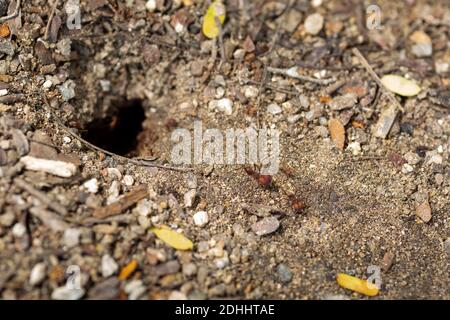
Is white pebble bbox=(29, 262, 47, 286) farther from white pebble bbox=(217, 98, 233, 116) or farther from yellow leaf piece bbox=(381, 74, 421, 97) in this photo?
yellow leaf piece bbox=(381, 74, 421, 97)

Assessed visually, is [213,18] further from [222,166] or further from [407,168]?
Result: [407,168]

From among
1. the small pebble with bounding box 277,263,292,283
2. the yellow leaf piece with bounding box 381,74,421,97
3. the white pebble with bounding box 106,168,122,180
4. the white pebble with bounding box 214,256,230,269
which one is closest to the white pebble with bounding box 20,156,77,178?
the white pebble with bounding box 106,168,122,180

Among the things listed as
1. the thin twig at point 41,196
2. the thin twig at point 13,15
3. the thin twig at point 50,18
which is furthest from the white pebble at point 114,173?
the thin twig at point 13,15

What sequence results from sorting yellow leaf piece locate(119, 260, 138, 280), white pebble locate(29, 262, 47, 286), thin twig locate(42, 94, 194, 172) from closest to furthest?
1. white pebble locate(29, 262, 47, 286)
2. yellow leaf piece locate(119, 260, 138, 280)
3. thin twig locate(42, 94, 194, 172)

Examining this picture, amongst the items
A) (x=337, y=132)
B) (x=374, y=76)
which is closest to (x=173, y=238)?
(x=337, y=132)
